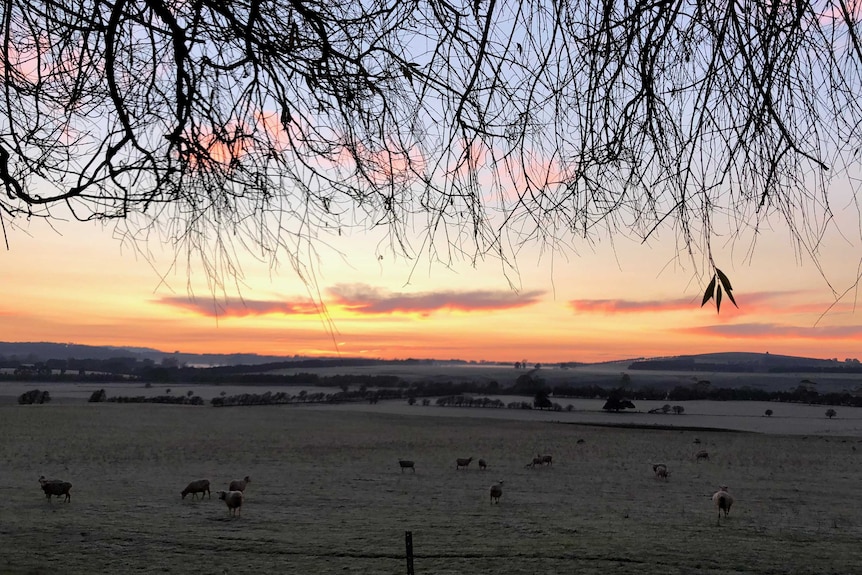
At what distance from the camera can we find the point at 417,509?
631 inches

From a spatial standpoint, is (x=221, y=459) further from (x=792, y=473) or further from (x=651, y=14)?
(x=651, y=14)

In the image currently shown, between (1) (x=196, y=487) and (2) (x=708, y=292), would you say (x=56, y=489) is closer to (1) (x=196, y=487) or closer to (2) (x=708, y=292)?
(1) (x=196, y=487)

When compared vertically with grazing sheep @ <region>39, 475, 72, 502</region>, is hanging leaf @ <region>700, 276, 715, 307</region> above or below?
above

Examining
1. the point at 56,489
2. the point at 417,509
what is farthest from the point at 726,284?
the point at 56,489

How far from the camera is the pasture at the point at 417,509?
35.3ft

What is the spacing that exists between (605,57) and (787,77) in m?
0.55

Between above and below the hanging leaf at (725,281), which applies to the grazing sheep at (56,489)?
below

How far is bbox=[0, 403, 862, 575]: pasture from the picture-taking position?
10773 mm

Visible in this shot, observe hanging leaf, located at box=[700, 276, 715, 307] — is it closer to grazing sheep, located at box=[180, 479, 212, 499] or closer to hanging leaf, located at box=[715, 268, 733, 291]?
hanging leaf, located at box=[715, 268, 733, 291]

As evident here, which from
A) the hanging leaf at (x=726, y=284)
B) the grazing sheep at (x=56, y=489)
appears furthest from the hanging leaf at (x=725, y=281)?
the grazing sheep at (x=56, y=489)

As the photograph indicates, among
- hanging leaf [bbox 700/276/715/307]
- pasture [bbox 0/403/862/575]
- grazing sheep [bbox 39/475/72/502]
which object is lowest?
pasture [bbox 0/403/862/575]

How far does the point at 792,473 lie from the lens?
2544cm

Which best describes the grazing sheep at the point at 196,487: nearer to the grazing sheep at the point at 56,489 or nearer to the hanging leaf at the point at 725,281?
the grazing sheep at the point at 56,489

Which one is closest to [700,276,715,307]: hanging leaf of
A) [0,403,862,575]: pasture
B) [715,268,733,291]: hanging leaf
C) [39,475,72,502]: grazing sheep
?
[715,268,733,291]: hanging leaf
